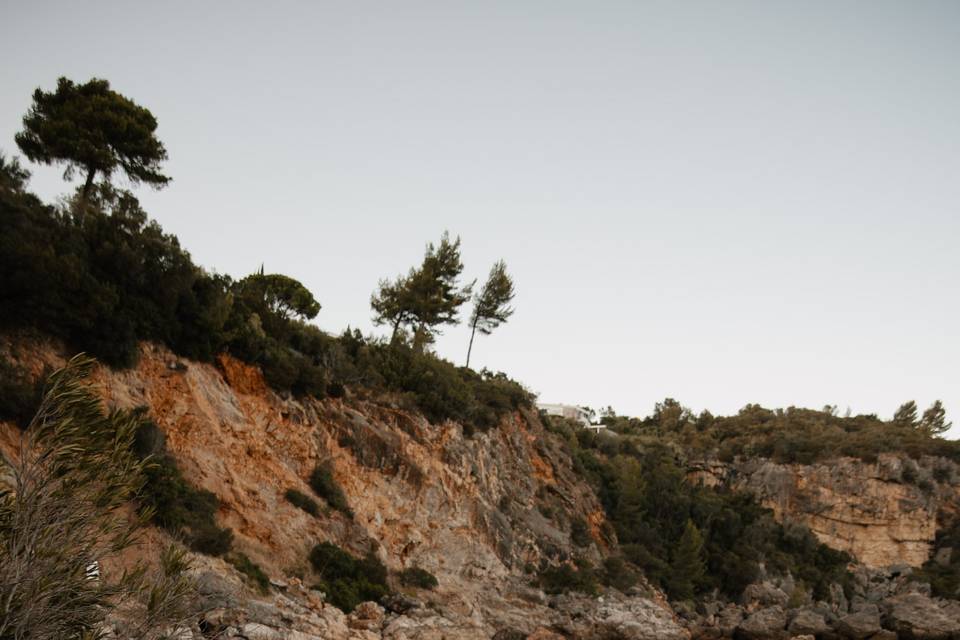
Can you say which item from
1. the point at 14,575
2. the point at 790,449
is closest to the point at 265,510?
the point at 14,575

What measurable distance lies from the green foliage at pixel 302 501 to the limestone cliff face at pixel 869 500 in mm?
38091

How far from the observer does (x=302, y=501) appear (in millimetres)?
18312

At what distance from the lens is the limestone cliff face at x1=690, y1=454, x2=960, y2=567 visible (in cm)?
4119

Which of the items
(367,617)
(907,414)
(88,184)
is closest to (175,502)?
(367,617)

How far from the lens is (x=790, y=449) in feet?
150

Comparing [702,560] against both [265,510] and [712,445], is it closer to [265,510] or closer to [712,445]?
[712,445]

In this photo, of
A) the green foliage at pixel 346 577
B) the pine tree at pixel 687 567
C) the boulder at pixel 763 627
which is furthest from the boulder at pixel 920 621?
the green foliage at pixel 346 577

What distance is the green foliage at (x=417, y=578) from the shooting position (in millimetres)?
19344

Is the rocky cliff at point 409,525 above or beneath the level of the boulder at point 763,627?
above

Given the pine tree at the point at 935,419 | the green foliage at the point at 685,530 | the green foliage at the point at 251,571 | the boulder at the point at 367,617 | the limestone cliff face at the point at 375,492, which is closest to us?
the green foliage at the point at 251,571

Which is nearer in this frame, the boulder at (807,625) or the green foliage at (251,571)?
the green foliage at (251,571)

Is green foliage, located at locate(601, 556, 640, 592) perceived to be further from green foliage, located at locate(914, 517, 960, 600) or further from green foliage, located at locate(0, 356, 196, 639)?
green foliage, located at locate(0, 356, 196, 639)

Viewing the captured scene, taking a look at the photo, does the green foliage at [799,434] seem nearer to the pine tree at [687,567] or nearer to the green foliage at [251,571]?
the pine tree at [687,567]

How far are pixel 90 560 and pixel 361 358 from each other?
19.4 metres
